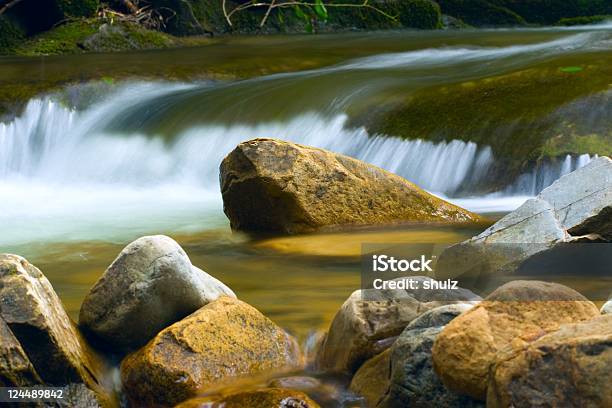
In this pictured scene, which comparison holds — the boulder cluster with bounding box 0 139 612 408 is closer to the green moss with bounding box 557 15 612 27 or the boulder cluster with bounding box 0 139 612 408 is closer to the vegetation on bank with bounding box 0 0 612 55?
the vegetation on bank with bounding box 0 0 612 55

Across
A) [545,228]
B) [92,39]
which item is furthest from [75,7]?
[545,228]

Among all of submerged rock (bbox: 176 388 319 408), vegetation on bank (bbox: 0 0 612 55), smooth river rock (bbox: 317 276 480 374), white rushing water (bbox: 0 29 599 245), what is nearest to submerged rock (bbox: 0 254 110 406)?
submerged rock (bbox: 176 388 319 408)

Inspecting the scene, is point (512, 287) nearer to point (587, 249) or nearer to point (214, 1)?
point (587, 249)

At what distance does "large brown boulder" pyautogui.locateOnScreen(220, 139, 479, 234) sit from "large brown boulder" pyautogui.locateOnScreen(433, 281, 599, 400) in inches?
129

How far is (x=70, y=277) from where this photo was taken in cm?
642

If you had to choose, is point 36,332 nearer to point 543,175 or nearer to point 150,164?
point 543,175

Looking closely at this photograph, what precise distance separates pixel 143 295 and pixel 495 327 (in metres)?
1.57

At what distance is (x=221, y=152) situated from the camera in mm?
10406

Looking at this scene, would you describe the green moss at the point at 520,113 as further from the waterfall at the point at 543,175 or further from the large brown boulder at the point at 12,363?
the large brown boulder at the point at 12,363

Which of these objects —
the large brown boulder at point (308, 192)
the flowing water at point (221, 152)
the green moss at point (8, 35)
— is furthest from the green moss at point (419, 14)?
the large brown boulder at point (308, 192)

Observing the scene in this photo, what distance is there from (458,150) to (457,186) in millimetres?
427

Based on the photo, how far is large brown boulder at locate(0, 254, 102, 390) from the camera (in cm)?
423

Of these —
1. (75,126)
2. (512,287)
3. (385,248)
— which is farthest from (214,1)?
(512,287)

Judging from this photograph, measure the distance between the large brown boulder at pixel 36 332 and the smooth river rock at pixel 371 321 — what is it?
992 millimetres
